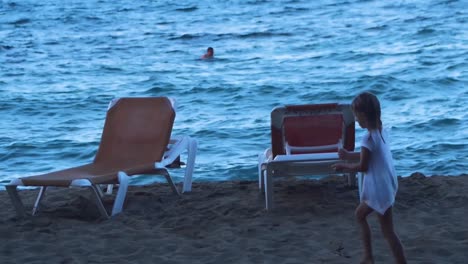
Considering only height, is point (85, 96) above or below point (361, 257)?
below

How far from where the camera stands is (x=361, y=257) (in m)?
5.34

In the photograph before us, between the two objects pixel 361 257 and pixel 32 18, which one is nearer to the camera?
pixel 361 257

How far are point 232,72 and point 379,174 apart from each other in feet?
53.9

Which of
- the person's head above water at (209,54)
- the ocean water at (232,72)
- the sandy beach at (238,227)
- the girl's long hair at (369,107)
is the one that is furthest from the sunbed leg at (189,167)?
the person's head above water at (209,54)

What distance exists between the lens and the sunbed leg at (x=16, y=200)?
6.72m

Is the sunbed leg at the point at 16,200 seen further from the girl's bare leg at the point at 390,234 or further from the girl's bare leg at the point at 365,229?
the girl's bare leg at the point at 390,234

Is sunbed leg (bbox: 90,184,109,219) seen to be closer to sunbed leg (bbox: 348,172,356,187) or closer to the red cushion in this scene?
the red cushion

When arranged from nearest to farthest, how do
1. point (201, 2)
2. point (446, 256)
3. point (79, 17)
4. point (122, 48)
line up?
point (446, 256) → point (122, 48) → point (79, 17) → point (201, 2)

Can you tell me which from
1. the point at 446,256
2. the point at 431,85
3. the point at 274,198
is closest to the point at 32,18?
the point at 431,85

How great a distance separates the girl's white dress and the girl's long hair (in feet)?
0.23

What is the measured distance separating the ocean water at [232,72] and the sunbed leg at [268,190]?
425cm

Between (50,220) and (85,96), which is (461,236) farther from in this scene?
(85,96)

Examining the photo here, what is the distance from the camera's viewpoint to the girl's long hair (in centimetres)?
457

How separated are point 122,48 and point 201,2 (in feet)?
34.9
